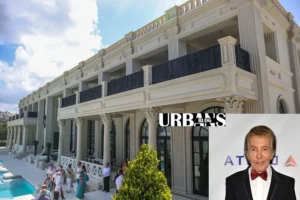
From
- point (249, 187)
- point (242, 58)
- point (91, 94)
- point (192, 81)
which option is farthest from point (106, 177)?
point (249, 187)

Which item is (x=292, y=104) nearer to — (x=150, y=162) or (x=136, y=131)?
(x=136, y=131)

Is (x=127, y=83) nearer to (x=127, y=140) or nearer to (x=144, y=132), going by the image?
(x=144, y=132)

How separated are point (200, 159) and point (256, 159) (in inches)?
251

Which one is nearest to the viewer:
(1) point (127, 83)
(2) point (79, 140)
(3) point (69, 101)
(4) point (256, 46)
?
(4) point (256, 46)

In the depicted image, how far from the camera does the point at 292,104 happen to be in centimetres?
1067

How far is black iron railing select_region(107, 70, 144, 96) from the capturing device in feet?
32.9

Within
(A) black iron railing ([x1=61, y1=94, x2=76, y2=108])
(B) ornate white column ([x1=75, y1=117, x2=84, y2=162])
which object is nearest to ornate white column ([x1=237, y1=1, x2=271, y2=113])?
(B) ornate white column ([x1=75, y1=117, x2=84, y2=162])

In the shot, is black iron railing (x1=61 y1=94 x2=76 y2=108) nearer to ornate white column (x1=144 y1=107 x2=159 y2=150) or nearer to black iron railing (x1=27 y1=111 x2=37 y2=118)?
ornate white column (x1=144 y1=107 x2=159 y2=150)

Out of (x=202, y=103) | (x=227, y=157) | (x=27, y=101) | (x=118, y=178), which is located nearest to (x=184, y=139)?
(x=202, y=103)

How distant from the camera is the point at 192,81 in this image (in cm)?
748

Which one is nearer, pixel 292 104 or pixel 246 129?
pixel 246 129

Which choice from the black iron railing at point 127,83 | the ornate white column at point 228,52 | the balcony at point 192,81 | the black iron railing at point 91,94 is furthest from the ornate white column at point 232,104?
the black iron railing at point 91,94

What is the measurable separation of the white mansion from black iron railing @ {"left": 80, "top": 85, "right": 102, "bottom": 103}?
0.07 meters

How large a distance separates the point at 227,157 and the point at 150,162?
170 cm
